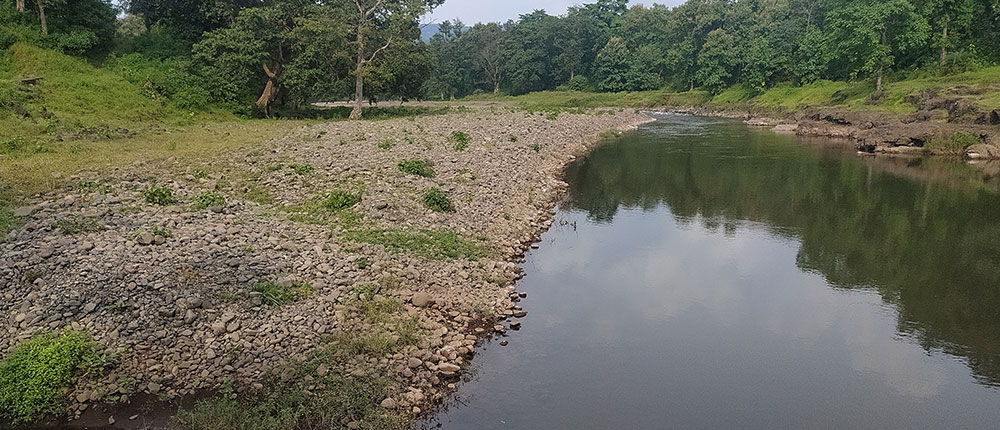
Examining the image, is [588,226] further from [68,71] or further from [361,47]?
[68,71]

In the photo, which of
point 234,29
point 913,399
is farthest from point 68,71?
point 913,399

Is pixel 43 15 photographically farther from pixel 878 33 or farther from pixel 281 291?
pixel 878 33

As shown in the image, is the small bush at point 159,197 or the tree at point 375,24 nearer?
the small bush at point 159,197

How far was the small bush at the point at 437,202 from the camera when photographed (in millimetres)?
18297

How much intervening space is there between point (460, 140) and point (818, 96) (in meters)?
42.1

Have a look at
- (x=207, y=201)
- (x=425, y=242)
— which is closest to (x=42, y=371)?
(x=207, y=201)

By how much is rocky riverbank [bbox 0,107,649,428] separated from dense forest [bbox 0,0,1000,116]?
61.1 ft

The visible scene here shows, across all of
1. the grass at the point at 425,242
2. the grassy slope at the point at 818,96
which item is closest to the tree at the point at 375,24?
the grassy slope at the point at 818,96

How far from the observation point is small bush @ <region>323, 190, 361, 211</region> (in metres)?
17.2

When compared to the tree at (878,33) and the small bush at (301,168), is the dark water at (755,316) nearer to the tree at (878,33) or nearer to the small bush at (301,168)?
the small bush at (301,168)

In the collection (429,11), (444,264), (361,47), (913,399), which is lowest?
(913,399)

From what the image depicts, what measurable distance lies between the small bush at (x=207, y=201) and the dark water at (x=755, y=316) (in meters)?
8.12

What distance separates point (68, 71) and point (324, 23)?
536 inches

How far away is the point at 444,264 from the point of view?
47.3ft
